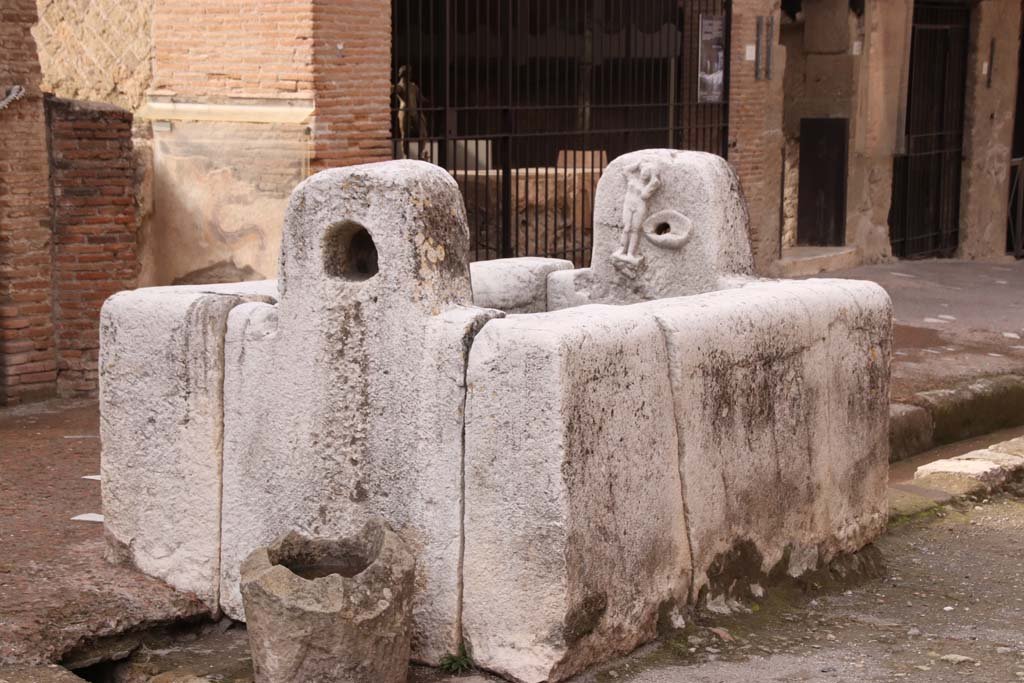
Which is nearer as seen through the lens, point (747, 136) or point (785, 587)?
point (785, 587)

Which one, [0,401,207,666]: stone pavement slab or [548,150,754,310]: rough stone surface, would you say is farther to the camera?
[548,150,754,310]: rough stone surface

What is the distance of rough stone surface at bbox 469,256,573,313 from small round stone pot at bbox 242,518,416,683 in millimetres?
1673

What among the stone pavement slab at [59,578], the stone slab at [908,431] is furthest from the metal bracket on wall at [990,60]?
the stone pavement slab at [59,578]

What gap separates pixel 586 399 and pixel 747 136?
9045mm

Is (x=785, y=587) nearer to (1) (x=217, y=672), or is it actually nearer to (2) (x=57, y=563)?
(1) (x=217, y=672)

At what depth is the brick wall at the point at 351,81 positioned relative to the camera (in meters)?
8.34

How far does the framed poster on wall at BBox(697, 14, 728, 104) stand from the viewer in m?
12.0

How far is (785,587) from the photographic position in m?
4.63

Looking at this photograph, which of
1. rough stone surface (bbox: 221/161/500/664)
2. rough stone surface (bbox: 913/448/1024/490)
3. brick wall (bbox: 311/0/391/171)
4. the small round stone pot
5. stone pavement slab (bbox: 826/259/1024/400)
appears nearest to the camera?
the small round stone pot

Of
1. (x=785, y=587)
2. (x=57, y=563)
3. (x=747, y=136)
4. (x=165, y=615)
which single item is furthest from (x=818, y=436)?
(x=747, y=136)

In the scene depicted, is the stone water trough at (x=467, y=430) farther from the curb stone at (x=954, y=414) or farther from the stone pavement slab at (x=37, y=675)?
the curb stone at (x=954, y=414)

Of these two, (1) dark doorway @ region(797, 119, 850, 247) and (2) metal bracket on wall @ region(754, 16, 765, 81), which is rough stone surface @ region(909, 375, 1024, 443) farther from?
(1) dark doorway @ region(797, 119, 850, 247)

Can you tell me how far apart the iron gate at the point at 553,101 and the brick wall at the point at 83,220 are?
1992 millimetres

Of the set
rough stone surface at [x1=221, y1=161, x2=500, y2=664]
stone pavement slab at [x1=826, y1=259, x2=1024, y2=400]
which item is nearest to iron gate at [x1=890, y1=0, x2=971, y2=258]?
stone pavement slab at [x1=826, y1=259, x2=1024, y2=400]
